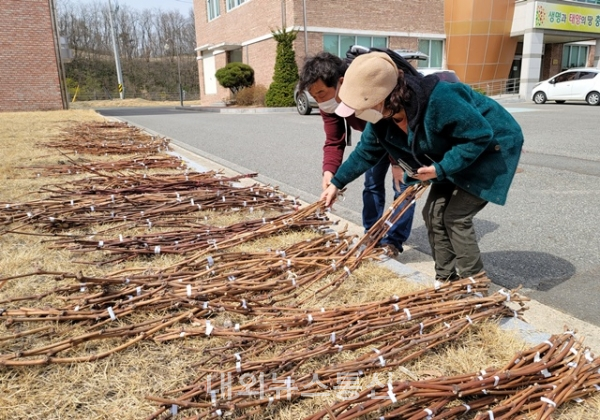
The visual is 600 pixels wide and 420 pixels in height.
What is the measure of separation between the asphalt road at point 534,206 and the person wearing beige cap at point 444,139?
0.74 m

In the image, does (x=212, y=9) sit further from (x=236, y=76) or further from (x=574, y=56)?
(x=574, y=56)

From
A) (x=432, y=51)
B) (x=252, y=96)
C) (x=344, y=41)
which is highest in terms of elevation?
(x=344, y=41)

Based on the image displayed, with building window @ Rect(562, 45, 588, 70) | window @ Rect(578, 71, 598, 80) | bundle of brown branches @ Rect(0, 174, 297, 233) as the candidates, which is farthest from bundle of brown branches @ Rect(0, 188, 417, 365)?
building window @ Rect(562, 45, 588, 70)

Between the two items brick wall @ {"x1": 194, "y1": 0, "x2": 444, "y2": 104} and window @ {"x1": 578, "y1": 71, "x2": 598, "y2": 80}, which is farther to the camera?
brick wall @ {"x1": 194, "y1": 0, "x2": 444, "y2": 104}

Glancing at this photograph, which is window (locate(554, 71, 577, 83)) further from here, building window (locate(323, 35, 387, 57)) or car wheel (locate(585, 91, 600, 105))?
building window (locate(323, 35, 387, 57))

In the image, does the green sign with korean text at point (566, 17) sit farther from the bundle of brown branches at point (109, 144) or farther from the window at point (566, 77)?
the bundle of brown branches at point (109, 144)

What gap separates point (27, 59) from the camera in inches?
869

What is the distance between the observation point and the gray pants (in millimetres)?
2449

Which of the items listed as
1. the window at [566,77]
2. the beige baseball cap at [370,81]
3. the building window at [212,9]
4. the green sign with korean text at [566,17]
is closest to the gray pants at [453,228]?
the beige baseball cap at [370,81]

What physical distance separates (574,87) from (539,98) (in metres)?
1.92

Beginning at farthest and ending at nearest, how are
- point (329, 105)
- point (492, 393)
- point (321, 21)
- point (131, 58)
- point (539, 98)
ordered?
point (131, 58) → point (321, 21) → point (539, 98) → point (329, 105) → point (492, 393)

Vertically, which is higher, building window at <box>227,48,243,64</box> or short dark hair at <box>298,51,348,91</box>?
building window at <box>227,48,243,64</box>

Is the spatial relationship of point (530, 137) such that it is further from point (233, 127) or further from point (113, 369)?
point (113, 369)

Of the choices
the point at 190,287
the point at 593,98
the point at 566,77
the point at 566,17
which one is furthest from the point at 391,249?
the point at 566,17
